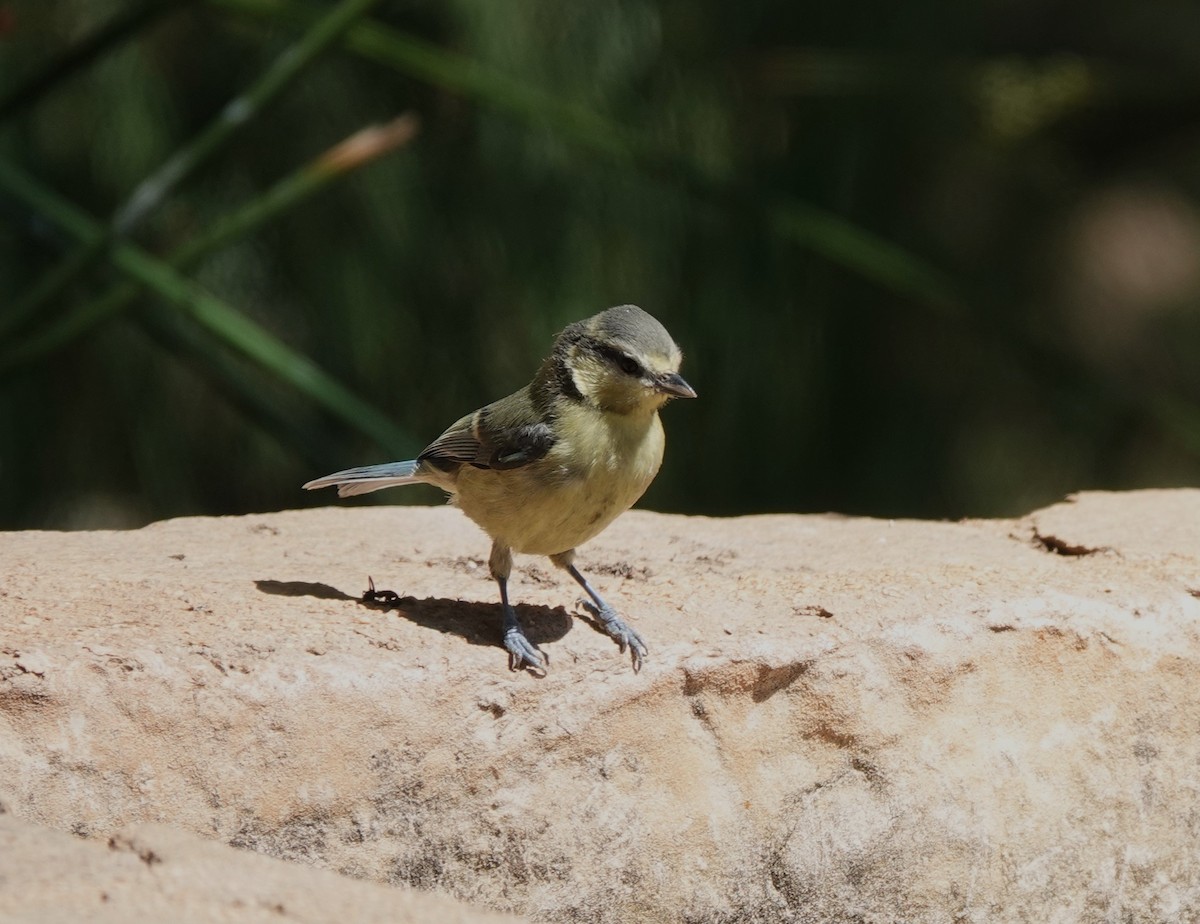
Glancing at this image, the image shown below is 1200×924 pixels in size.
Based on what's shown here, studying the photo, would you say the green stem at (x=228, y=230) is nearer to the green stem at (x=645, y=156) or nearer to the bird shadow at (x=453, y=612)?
the green stem at (x=645, y=156)

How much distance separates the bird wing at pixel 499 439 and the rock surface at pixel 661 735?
1.00 ft

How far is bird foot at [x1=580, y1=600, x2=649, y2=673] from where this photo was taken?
2.72 m

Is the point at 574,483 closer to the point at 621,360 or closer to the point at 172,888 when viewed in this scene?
the point at 621,360

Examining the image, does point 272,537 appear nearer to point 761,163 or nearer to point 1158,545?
point 1158,545

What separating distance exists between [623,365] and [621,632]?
0.52m

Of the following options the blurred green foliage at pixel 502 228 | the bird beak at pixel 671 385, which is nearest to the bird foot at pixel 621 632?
the bird beak at pixel 671 385

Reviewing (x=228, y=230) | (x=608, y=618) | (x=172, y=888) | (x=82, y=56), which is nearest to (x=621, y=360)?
(x=608, y=618)

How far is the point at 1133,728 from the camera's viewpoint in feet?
9.34

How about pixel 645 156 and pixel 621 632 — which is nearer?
pixel 621 632

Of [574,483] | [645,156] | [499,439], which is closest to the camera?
[574,483]

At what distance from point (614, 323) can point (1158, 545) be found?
53.1 inches

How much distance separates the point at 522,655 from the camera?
268cm

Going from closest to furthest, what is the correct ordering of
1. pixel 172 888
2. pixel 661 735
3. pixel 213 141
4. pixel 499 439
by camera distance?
pixel 172 888 < pixel 661 735 < pixel 499 439 < pixel 213 141

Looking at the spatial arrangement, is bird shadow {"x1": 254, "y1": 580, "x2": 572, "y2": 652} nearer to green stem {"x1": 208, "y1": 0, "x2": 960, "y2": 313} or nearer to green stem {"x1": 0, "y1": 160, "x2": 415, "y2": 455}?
green stem {"x1": 0, "y1": 160, "x2": 415, "y2": 455}
